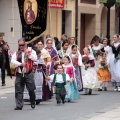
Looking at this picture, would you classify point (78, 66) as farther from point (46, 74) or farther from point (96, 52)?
point (46, 74)

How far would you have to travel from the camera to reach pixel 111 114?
1334 centimetres

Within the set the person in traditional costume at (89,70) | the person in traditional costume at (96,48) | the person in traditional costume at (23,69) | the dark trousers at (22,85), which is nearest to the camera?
the person in traditional costume at (23,69)

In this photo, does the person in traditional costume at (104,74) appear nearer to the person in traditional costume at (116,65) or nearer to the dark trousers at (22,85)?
the person in traditional costume at (116,65)

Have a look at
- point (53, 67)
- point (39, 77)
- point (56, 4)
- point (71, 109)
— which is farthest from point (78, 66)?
point (56, 4)

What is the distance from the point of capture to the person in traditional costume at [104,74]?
66.3 feet

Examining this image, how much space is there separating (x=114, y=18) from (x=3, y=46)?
2058 centimetres

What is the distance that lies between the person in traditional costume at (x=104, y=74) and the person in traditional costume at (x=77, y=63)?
6.41ft

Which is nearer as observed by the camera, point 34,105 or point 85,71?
point 34,105

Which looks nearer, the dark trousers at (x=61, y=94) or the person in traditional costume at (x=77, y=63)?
the dark trousers at (x=61, y=94)

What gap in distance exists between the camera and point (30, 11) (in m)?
17.6

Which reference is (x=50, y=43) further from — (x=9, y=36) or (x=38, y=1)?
(x=9, y=36)

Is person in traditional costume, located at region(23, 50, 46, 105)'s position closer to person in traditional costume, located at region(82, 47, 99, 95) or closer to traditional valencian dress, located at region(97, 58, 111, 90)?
person in traditional costume, located at region(82, 47, 99, 95)

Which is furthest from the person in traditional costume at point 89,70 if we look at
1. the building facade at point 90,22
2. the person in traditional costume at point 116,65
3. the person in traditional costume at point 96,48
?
the building facade at point 90,22

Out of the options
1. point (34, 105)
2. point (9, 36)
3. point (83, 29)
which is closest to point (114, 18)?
point (83, 29)
